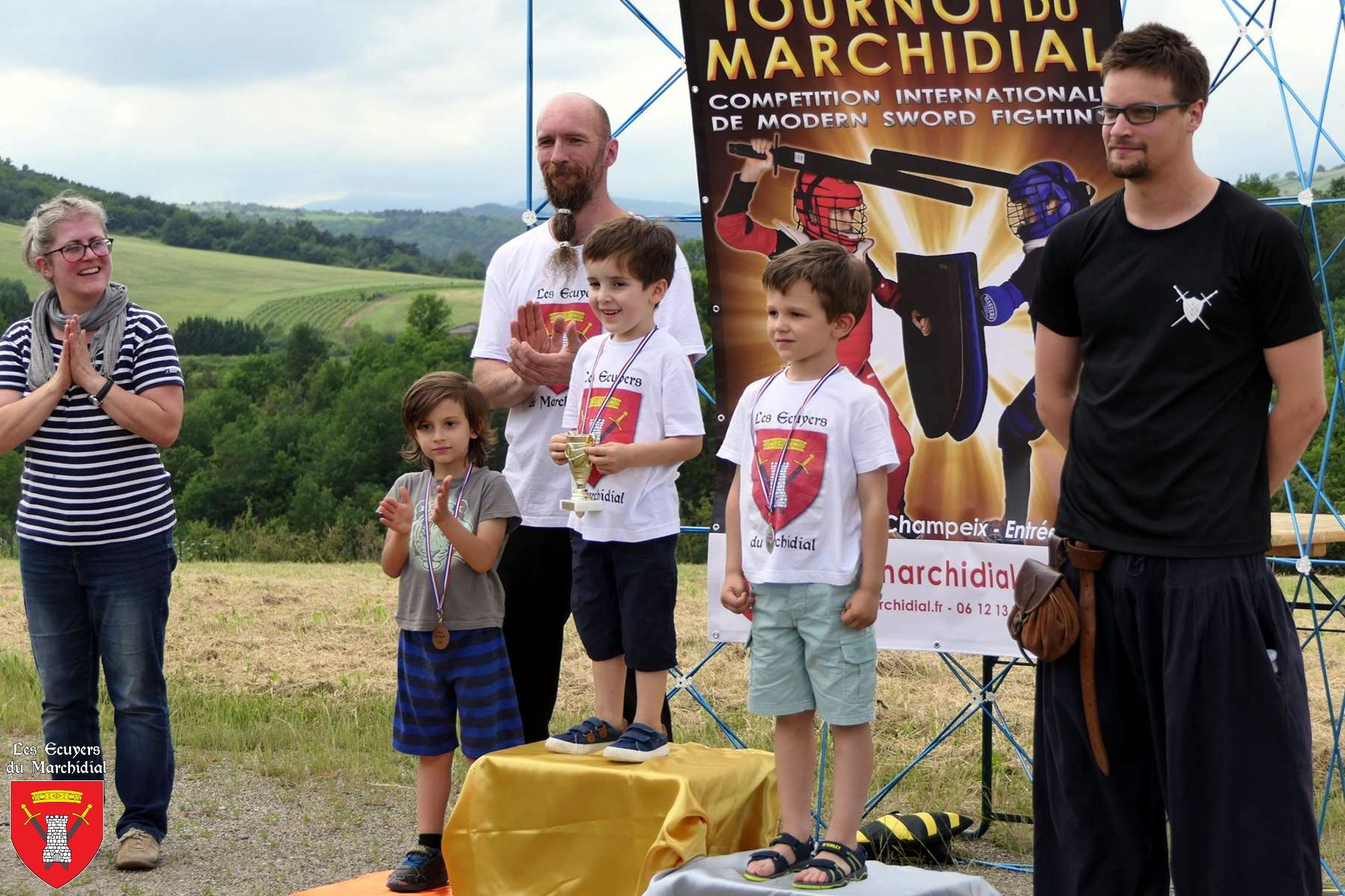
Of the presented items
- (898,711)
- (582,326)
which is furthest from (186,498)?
(582,326)

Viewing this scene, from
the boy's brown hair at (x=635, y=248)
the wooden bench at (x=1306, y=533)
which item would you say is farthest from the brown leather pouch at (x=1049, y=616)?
the wooden bench at (x=1306, y=533)

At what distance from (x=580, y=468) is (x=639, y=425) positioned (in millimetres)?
188

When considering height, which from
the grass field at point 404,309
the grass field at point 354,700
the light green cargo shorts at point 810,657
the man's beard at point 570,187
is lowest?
the grass field at point 354,700

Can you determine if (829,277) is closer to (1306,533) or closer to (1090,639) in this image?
(1090,639)

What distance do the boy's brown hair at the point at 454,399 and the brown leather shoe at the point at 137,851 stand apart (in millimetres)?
1460

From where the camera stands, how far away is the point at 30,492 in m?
4.42

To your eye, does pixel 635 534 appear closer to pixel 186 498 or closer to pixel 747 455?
pixel 747 455

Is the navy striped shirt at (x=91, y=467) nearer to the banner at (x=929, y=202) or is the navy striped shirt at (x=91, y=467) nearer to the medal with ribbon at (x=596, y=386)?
the medal with ribbon at (x=596, y=386)

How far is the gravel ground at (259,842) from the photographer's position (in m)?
4.40

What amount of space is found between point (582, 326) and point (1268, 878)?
2270 millimetres

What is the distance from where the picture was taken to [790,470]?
11.7 ft

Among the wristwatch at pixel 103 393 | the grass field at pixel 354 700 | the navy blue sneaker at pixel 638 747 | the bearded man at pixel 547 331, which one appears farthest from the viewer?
the grass field at pixel 354 700

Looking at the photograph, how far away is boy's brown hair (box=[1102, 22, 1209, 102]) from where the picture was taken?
114 inches

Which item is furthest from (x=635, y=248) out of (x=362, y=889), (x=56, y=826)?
(x=56, y=826)
